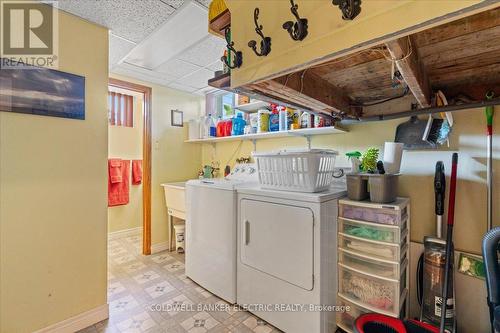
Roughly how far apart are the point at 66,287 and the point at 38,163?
0.94 meters

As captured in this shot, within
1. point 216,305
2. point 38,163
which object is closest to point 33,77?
point 38,163

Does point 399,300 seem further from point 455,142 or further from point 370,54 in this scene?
point 370,54

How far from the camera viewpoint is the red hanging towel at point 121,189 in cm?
364

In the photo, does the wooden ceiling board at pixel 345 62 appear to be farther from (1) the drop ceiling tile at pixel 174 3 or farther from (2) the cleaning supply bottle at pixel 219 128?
(2) the cleaning supply bottle at pixel 219 128

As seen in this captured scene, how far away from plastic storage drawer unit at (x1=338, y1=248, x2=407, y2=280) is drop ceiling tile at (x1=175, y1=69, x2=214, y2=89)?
238cm

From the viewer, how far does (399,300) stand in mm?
1419

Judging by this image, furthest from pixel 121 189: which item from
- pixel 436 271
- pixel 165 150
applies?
pixel 436 271

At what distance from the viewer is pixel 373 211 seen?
4.82 feet

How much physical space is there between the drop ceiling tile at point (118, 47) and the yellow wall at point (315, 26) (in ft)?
5.48

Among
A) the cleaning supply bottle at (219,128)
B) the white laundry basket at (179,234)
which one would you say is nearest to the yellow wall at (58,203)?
the white laundry basket at (179,234)

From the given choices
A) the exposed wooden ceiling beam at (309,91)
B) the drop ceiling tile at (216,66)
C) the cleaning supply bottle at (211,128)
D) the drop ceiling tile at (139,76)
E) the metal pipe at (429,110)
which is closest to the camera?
the exposed wooden ceiling beam at (309,91)

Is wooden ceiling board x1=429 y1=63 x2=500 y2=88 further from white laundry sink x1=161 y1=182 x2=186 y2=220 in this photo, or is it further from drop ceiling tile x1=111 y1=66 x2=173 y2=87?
drop ceiling tile x1=111 y1=66 x2=173 y2=87

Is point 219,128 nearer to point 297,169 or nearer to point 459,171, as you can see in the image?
point 297,169

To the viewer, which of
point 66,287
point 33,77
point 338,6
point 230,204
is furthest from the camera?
point 230,204
